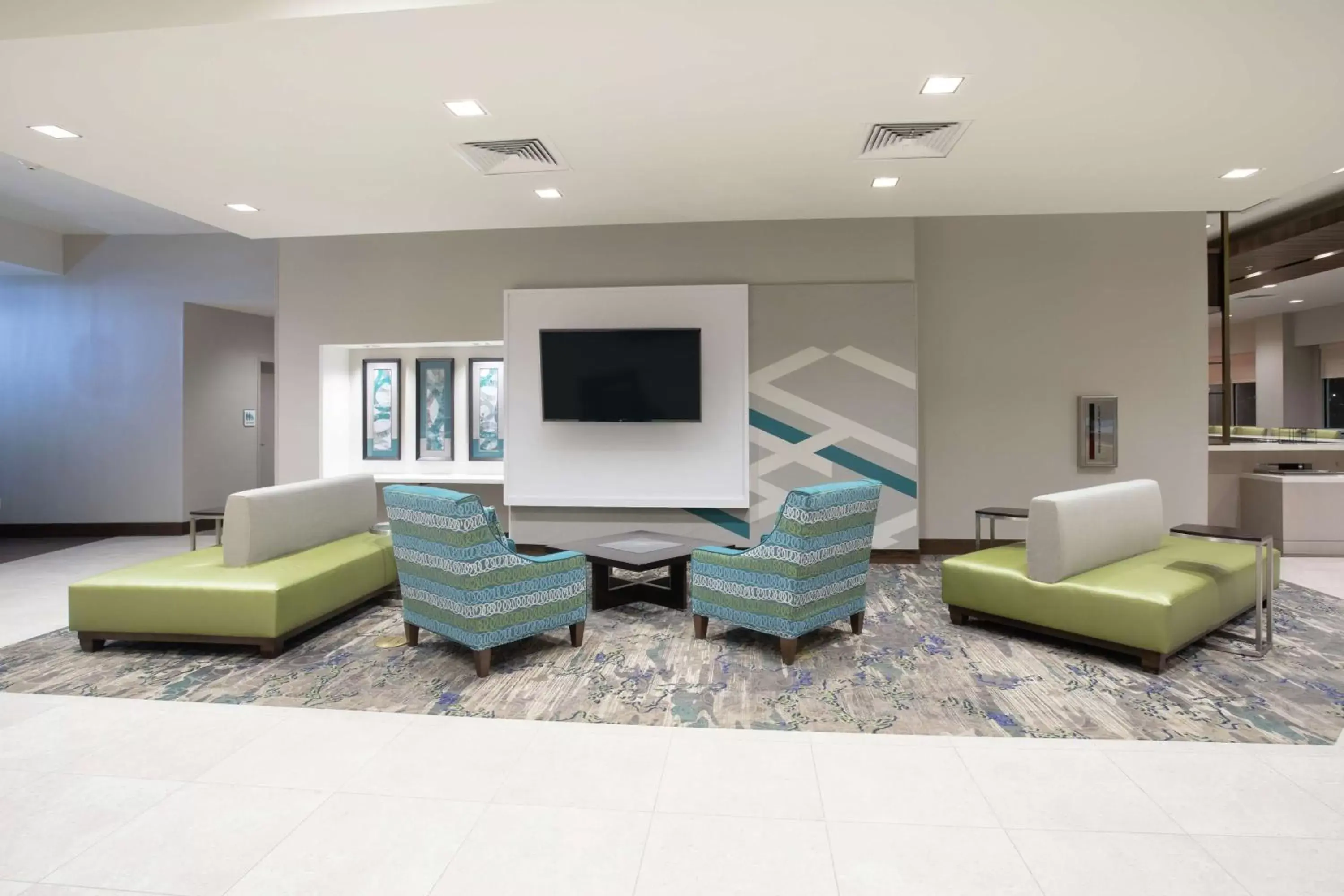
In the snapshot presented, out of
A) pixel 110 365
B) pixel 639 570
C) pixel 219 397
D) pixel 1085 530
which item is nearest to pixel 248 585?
pixel 639 570

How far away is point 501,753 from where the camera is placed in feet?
9.82

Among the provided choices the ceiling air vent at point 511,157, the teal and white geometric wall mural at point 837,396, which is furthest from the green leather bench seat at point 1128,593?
the ceiling air vent at point 511,157

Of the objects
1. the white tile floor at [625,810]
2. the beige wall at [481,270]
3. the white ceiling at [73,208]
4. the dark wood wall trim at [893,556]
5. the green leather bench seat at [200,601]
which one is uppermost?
the white ceiling at [73,208]

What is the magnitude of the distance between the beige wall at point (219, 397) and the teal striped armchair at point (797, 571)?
268 inches

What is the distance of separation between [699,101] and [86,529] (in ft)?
27.7

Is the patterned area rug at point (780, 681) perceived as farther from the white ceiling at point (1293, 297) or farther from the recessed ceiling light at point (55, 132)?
the white ceiling at point (1293, 297)

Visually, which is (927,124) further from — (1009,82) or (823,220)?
(823,220)

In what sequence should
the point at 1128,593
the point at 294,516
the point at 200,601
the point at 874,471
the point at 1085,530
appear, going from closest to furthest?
1. the point at 1128,593
2. the point at 200,601
3. the point at 1085,530
4. the point at 294,516
5. the point at 874,471

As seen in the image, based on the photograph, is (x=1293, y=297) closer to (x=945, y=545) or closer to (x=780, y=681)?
(x=945, y=545)

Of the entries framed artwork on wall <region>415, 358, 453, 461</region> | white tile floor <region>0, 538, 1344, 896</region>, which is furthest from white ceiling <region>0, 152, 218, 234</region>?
white tile floor <region>0, 538, 1344, 896</region>

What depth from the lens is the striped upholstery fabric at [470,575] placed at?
3789 mm

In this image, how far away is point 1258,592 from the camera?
4.14 meters

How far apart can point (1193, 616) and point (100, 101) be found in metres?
6.25

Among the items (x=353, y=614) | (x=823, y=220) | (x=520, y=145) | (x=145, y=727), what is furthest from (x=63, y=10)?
(x=823, y=220)
